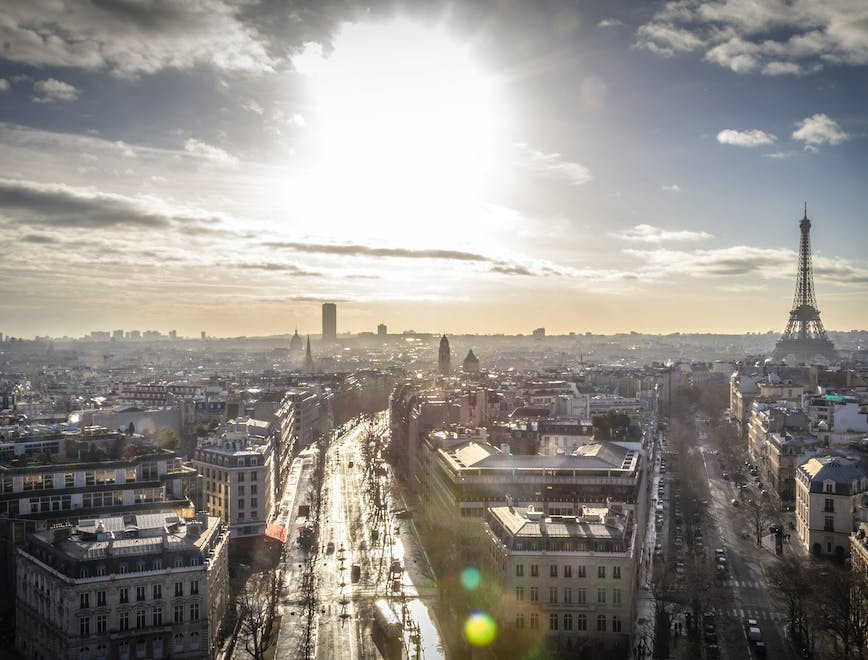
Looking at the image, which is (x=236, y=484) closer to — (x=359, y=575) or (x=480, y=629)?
(x=359, y=575)

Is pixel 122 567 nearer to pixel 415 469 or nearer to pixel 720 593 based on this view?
pixel 720 593

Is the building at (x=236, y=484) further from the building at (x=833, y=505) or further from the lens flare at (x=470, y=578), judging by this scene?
the building at (x=833, y=505)

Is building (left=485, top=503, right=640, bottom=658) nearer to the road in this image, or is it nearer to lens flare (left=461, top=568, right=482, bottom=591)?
the road

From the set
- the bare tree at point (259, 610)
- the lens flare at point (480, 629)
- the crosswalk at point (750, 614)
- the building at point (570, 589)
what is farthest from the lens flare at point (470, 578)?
the crosswalk at point (750, 614)

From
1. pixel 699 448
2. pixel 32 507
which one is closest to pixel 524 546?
pixel 32 507

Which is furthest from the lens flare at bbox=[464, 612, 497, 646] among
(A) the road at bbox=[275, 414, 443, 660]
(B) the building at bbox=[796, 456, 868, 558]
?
(B) the building at bbox=[796, 456, 868, 558]

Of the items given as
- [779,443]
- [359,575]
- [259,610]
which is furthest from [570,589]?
[779,443]
